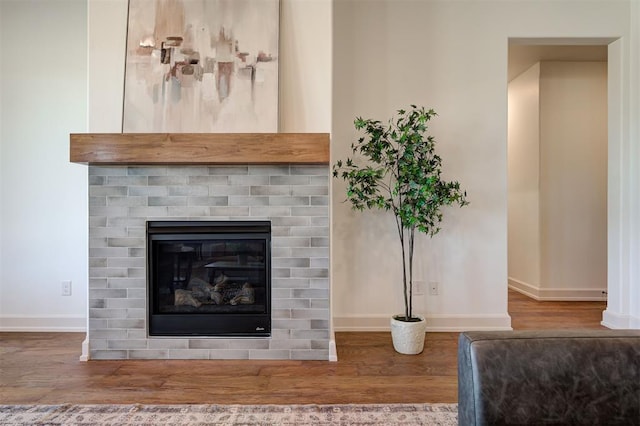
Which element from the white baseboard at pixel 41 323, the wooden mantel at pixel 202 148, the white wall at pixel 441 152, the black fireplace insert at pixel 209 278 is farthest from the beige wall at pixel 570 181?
the white baseboard at pixel 41 323

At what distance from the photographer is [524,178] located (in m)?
4.56

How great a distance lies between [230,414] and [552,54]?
4.46 meters

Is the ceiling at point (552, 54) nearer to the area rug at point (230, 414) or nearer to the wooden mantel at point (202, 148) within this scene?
the wooden mantel at point (202, 148)

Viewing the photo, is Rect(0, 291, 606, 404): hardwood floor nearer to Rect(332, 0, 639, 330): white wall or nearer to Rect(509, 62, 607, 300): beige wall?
Rect(332, 0, 639, 330): white wall

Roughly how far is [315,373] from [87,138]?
2026 mm

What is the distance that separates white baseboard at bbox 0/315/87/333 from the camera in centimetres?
316

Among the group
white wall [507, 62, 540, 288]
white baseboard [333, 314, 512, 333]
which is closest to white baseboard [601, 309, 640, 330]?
white baseboard [333, 314, 512, 333]

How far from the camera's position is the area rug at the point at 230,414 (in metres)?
1.81

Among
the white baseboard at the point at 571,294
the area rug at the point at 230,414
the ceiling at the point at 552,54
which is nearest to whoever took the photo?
the area rug at the point at 230,414

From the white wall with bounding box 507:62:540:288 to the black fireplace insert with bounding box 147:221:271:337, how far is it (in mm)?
3266

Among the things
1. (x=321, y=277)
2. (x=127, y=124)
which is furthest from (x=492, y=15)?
(x=127, y=124)

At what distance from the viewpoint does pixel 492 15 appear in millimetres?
3178

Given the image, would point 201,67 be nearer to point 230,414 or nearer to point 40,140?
point 40,140

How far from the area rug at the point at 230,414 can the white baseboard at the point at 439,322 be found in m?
1.20
